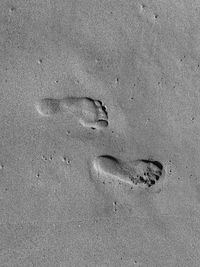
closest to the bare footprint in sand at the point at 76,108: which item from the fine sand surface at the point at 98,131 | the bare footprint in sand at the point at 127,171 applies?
the fine sand surface at the point at 98,131

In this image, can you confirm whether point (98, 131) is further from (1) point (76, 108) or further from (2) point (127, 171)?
(2) point (127, 171)

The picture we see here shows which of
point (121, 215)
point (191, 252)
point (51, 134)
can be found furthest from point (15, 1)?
point (191, 252)

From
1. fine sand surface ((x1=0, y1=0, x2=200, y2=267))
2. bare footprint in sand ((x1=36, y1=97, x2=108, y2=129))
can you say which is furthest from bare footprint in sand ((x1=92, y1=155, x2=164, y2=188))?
bare footprint in sand ((x1=36, y1=97, x2=108, y2=129))

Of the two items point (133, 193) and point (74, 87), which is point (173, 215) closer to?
point (133, 193)

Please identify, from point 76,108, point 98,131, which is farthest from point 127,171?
point 76,108

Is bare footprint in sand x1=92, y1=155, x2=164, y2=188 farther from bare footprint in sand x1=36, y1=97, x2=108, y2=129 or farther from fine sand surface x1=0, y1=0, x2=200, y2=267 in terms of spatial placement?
bare footprint in sand x1=36, y1=97, x2=108, y2=129

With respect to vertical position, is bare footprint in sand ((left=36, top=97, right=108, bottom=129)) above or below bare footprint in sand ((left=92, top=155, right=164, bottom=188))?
above
